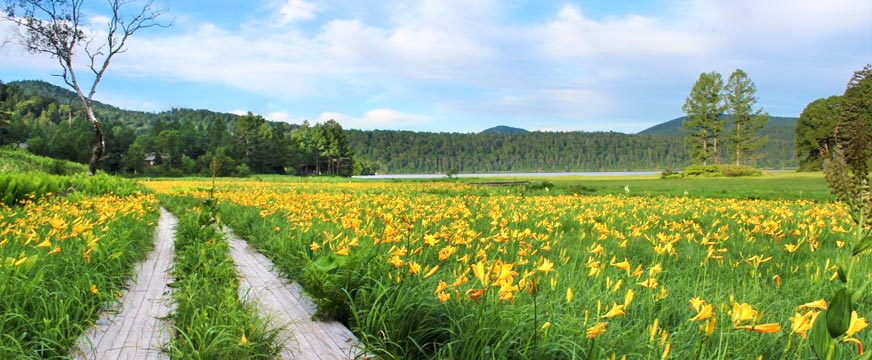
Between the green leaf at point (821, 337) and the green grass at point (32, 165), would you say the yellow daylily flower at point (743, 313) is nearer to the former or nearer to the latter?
the green leaf at point (821, 337)

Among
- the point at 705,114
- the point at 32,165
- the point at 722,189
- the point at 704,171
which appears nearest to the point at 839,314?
the point at 722,189

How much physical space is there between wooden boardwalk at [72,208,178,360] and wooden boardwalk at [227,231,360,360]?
1.77ft

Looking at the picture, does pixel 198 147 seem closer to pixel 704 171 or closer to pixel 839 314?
pixel 704 171

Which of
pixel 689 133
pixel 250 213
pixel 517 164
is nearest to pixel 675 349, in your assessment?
pixel 250 213

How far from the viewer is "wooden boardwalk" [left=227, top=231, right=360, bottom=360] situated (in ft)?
7.72

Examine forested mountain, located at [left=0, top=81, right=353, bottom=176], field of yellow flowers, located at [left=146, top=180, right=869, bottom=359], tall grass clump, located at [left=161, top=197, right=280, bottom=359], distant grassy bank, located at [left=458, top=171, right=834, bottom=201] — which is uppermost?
forested mountain, located at [left=0, top=81, right=353, bottom=176]

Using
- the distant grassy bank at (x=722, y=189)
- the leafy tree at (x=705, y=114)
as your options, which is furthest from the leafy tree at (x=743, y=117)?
the distant grassy bank at (x=722, y=189)

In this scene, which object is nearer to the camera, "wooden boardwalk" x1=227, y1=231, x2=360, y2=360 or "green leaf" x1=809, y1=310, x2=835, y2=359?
"green leaf" x1=809, y1=310, x2=835, y2=359

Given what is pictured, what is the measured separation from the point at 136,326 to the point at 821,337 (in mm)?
3347

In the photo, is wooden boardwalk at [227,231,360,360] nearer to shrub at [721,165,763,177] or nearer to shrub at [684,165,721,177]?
shrub at [684,165,721,177]

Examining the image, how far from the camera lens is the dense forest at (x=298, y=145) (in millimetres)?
63625

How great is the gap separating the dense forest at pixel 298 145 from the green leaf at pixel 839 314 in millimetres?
61387

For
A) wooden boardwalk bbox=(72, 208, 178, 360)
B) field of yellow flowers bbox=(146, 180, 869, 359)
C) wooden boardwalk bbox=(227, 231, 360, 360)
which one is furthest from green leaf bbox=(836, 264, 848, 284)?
wooden boardwalk bbox=(72, 208, 178, 360)

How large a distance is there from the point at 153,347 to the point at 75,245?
230cm
